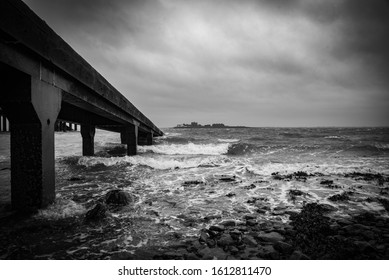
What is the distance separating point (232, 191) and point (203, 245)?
3092mm

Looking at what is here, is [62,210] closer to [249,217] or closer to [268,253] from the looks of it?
[249,217]

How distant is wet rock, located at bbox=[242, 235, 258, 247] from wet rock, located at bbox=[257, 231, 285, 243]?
122 millimetres

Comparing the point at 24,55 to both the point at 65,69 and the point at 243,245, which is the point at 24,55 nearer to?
the point at 65,69

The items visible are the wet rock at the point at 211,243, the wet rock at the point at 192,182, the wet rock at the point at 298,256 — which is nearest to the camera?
the wet rock at the point at 298,256

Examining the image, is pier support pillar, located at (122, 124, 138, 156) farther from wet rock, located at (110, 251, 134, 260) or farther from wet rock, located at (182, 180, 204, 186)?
wet rock, located at (110, 251, 134, 260)

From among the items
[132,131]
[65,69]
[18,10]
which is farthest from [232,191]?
[132,131]

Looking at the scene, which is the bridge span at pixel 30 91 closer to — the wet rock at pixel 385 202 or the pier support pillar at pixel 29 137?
the pier support pillar at pixel 29 137

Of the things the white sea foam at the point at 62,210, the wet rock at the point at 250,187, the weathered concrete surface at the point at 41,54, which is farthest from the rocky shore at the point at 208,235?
the weathered concrete surface at the point at 41,54

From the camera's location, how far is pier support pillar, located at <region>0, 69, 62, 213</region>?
11.6 ft

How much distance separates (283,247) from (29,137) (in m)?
4.66

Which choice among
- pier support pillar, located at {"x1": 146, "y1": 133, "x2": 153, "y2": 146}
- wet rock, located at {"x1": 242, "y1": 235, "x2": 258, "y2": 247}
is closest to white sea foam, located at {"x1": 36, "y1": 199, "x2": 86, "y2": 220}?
wet rock, located at {"x1": 242, "y1": 235, "x2": 258, "y2": 247}

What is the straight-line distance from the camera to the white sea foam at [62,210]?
3.85m

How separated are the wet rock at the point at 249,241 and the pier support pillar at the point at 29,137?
3.85 metres

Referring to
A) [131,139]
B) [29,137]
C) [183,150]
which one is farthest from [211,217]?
[183,150]
